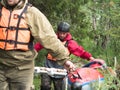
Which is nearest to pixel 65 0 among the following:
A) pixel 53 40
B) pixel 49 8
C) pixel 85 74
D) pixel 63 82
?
pixel 49 8

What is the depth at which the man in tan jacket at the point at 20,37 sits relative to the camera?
5.03 m

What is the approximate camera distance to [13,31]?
16.5 feet

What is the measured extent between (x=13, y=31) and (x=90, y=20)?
16.9 ft

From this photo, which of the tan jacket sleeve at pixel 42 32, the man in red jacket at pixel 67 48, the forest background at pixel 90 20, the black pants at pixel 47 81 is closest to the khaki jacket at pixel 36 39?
the tan jacket sleeve at pixel 42 32

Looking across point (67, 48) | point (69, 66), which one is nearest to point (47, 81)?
point (67, 48)

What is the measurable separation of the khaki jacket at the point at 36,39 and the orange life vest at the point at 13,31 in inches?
2.7

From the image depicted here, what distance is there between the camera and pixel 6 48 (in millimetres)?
5059

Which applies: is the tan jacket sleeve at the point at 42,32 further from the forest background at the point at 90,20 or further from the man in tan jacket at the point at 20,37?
the forest background at the point at 90,20

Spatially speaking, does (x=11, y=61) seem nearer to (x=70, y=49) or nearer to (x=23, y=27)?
(x=23, y=27)

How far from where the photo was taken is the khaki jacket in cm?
504

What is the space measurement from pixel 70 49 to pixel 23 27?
2453 mm

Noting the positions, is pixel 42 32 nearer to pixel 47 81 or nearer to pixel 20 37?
pixel 20 37

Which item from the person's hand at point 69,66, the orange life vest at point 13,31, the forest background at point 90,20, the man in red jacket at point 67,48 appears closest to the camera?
the orange life vest at point 13,31

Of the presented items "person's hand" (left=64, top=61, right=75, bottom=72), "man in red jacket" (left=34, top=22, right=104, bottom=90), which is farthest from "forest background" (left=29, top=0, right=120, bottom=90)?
"person's hand" (left=64, top=61, right=75, bottom=72)
